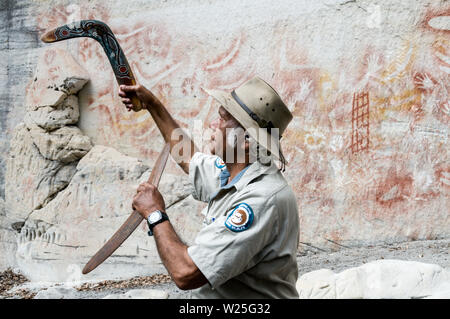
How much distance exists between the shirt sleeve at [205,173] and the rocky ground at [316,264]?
2060 mm

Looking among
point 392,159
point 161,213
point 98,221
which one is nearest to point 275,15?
point 392,159

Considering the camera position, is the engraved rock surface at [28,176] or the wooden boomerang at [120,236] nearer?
the wooden boomerang at [120,236]

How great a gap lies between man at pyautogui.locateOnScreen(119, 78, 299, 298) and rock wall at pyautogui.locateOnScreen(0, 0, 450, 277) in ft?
10.5

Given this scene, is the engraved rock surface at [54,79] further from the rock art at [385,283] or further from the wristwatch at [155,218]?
the wristwatch at [155,218]

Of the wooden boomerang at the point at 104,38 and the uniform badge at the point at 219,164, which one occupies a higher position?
the wooden boomerang at the point at 104,38

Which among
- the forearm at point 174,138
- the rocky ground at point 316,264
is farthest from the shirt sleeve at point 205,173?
the rocky ground at point 316,264

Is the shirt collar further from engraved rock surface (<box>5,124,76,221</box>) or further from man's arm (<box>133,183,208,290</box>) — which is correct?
engraved rock surface (<box>5,124,76,221</box>)

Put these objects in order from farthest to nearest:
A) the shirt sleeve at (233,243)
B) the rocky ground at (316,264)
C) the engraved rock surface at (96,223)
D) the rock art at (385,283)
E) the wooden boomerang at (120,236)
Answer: the engraved rock surface at (96,223) → the rocky ground at (316,264) → the rock art at (385,283) → the wooden boomerang at (120,236) → the shirt sleeve at (233,243)

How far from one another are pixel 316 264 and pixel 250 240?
337 cm

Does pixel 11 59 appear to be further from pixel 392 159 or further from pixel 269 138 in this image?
pixel 269 138

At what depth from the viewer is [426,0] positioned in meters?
5.54

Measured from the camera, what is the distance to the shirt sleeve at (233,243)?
7.16ft

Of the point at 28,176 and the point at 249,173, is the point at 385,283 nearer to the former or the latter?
the point at 249,173

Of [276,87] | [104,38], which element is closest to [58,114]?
[276,87]
